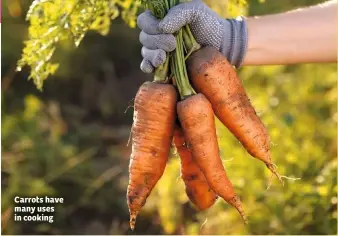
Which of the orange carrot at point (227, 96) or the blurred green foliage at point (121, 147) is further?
the blurred green foliage at point (121, 147)

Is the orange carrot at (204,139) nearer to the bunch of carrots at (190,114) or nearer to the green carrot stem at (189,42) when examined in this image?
the bunch of carrots at (190,114)

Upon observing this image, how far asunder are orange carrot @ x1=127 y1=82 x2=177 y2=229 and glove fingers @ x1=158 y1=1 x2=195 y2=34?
0.21m

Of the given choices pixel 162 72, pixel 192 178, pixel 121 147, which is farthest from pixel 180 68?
pixel 121 147

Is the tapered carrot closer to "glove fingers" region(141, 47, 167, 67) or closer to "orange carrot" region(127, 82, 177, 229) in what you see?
"orange carrot" region(127, 82, 177, 229)

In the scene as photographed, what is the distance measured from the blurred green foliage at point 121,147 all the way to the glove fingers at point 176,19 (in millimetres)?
430

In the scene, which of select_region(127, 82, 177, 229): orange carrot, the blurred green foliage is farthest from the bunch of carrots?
the blurred green foliage

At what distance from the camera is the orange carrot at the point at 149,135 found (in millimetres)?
2504

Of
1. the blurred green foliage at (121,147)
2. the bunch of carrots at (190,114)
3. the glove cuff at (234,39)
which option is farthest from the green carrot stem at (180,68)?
the blurred green foliage at (121,147)

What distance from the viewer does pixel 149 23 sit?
8.05 feet

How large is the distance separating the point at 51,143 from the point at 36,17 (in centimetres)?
156

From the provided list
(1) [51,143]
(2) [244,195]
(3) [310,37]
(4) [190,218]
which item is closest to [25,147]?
(1) [51,143]

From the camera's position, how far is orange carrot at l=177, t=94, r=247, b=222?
8.07 feet

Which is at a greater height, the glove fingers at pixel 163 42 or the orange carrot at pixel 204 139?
the glove fingers at pixel 163 42

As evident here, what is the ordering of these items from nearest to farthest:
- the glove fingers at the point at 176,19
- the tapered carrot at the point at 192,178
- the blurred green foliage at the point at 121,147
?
the glove fingers at the point at 176,19, the tapered carrot at the point at 192,178, the blurred green foliage at the point at 121,147
